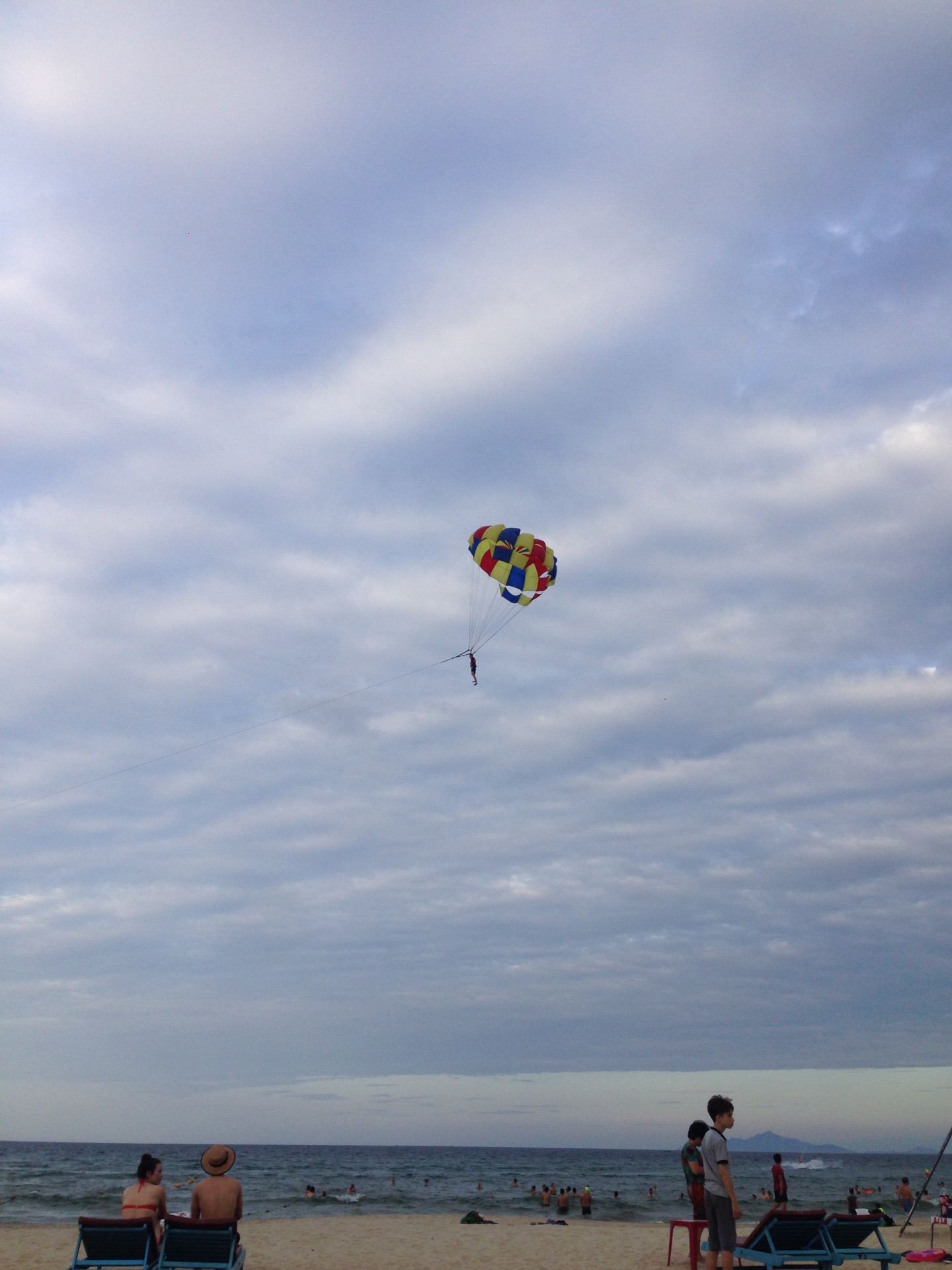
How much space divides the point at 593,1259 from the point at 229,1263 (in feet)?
25.0

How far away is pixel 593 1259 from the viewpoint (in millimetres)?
12961

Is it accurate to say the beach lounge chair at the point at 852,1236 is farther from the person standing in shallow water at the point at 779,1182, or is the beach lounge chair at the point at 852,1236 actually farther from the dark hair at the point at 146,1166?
the person standing in shallow water at the point at 779,1182

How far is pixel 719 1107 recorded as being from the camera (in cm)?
785

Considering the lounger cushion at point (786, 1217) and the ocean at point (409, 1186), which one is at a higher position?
the lounger cushion at point (786, 1217)

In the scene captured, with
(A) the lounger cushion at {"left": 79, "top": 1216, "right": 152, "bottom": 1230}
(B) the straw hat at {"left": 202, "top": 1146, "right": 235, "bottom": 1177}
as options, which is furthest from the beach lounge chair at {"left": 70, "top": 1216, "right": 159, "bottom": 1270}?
(B) the straw hat at {"left": 202, "top": 1146, "right": 235, "bottom": 1177}

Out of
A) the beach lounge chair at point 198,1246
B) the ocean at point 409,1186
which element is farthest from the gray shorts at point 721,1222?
the ocean at point 409,1186

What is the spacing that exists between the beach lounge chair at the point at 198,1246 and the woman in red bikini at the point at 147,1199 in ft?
0.39

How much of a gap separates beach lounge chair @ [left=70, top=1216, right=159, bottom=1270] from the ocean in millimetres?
21232

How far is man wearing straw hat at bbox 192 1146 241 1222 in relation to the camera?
7348 mm

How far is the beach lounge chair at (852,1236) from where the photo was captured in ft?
24.7

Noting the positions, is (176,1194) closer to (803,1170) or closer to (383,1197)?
(383,1197)

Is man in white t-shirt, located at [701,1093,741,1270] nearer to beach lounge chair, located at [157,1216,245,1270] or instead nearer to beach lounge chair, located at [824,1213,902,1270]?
beach lounge chair, located at [824,1213,902,1270]

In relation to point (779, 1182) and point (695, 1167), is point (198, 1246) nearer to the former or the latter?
point (695, 1167)

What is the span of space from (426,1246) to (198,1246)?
9330mm
